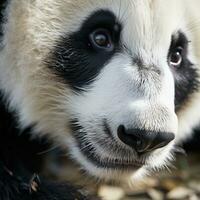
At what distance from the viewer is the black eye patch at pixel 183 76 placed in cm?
347

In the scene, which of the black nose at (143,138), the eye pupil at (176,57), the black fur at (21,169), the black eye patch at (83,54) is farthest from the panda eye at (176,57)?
the black fur at (21,169)

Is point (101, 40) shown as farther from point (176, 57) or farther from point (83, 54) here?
point (176, 57)

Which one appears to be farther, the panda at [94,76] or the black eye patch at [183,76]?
the black eye patch at [183,76]

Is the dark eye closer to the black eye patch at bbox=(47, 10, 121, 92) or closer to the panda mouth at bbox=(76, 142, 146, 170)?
the black eye patch at bbox=(47, 10, 121, 92)

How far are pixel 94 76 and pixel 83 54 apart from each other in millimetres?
141

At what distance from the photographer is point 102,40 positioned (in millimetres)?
3305

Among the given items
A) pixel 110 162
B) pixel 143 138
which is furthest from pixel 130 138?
pixel 110 162

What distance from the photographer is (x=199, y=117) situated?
4.01m

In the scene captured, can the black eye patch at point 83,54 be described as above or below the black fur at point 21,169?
above

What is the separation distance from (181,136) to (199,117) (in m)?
0.17

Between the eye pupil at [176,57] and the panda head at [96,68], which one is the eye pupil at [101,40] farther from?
the eye pupil at [176,57]

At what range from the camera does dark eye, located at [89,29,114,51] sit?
10.8 ft

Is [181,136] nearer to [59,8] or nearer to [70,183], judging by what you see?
[70,183]

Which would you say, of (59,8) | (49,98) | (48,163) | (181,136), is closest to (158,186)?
(181,136)
